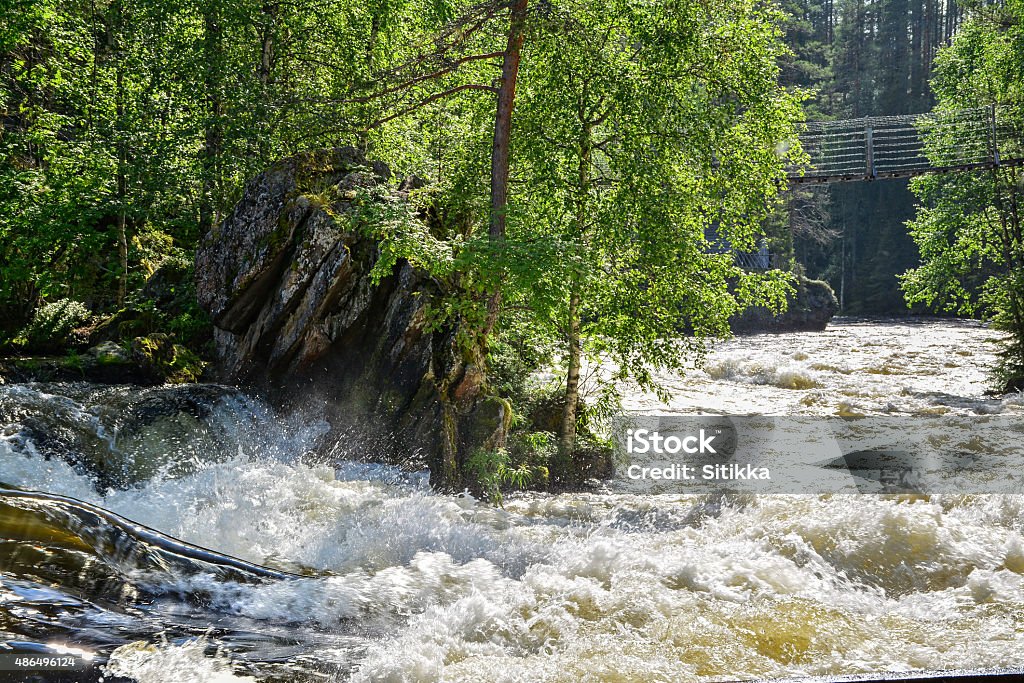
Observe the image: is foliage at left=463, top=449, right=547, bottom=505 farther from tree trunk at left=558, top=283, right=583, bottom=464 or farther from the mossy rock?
the mossy rock

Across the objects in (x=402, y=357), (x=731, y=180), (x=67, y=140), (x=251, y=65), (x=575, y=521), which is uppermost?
(x=251, y=65)

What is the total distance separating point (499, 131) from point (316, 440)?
13.2ft

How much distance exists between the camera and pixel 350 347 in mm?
9000

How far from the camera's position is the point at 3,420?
7.41 meters

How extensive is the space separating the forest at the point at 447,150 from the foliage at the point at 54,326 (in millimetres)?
34

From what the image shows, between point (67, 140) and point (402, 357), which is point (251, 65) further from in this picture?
point (402, 357)

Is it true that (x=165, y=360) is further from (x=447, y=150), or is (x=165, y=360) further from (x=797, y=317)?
(x=797, y=317)

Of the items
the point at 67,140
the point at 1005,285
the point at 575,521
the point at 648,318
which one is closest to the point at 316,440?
the point at 575,521

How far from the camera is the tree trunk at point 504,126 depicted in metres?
9.01

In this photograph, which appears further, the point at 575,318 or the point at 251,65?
the point at 251,65

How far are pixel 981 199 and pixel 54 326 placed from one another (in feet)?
54.6

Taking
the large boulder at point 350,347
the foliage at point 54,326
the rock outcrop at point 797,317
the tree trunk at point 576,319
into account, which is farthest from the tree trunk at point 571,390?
the rock outcrop at point 797,317

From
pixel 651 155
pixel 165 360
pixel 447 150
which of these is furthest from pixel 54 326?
pixel 651 155

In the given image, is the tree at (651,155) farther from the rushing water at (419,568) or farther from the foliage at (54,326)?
the foliage at (54,326)
